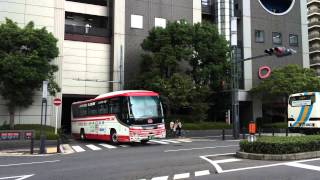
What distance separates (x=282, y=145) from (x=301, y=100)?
51.7 feet

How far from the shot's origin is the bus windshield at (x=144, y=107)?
2370 cm

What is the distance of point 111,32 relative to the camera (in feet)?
139

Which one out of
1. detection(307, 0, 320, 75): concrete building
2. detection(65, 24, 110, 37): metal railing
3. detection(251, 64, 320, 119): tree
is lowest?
detection(251, 64, 320, 119): tree

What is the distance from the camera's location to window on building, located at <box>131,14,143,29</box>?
140 ft

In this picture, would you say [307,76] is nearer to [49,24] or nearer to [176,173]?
[49,24]

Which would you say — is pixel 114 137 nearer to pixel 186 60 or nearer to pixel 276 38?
pixel 186 60

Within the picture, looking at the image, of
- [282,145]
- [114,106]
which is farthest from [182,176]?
[114,106]

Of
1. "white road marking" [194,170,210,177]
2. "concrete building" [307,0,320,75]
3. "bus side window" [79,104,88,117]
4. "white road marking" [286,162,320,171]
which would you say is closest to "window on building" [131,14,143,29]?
"bus side window" [79,104,88,117]

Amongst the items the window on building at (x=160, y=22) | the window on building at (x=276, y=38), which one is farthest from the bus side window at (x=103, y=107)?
the window on building at (x=276, y=38)

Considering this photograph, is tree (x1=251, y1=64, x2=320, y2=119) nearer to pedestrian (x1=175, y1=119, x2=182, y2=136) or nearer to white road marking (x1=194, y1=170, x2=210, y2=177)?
pedestrian (x1=175, y1=119, x2=182, y2=136)

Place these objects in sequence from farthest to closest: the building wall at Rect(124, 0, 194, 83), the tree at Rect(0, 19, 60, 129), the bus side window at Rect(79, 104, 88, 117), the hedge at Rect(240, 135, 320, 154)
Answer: the building wall at Rect(124, 0, 194, 83)
the bus side window at Rect(79, 104, 88, 117)
the tree at Rect(0, 19, 60, 129)
the hedge at Rect(240, 135, 320, 154)

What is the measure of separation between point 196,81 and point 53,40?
14963 millimetres

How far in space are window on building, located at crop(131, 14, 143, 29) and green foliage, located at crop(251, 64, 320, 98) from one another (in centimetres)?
1571

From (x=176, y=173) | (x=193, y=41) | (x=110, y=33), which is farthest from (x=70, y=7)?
(x=176, y=173)
